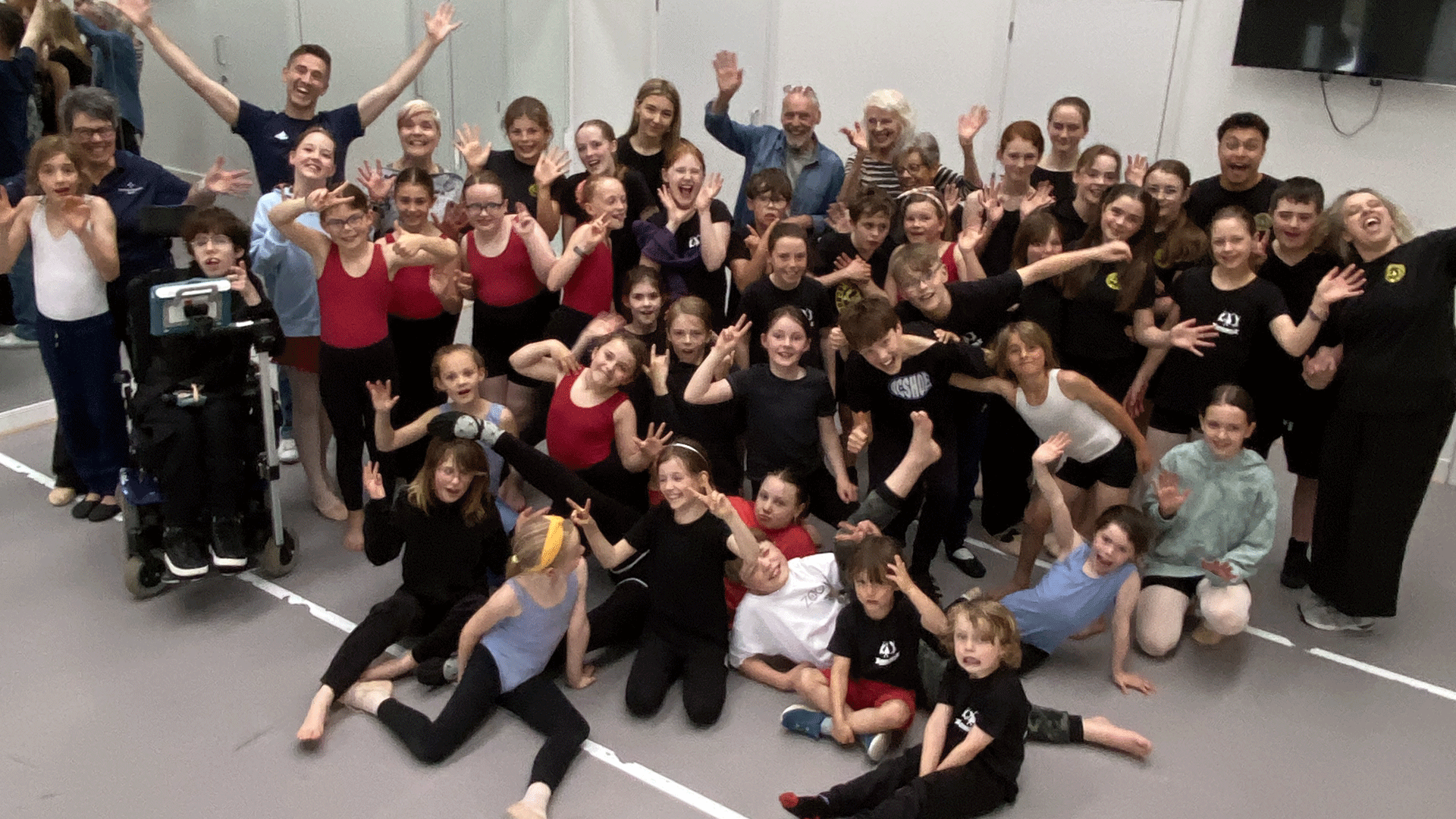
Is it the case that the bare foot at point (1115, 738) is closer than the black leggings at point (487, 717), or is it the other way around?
the black leggings at point (487, 717)

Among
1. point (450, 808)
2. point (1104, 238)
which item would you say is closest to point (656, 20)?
point (1104, 238)

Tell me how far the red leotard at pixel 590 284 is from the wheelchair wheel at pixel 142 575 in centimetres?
164

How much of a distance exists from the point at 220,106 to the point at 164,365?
1.32m

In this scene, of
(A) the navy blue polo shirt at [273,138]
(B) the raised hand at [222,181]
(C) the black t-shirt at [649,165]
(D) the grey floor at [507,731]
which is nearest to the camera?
(D) the grey floor at [507,731]

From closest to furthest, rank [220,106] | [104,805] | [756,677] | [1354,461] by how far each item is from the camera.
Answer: [104,805], [756,677], [1354,461], [220,106]

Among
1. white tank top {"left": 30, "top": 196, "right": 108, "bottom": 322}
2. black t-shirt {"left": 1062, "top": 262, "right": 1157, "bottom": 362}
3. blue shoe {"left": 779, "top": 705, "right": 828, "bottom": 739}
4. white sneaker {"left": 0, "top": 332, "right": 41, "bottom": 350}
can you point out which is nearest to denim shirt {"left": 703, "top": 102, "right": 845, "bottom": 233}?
black t-shirt {"left": 1062, "top": 262, "right": 1157, "bottom": 362}

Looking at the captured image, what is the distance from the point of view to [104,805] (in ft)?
8.91

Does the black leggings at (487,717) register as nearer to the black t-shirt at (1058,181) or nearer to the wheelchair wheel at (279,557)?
the wheelchair wheel at (279,557)

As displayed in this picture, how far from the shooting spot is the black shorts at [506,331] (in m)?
4.07

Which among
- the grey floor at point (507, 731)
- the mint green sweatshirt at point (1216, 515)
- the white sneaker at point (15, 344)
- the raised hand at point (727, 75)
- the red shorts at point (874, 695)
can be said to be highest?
the raised hand at point (727, 75)

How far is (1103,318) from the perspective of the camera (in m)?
3.85

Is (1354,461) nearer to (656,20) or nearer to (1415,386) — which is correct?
(1415,386)

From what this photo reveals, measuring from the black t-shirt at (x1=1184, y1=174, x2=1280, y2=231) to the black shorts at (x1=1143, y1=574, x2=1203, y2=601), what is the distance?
1365 mm

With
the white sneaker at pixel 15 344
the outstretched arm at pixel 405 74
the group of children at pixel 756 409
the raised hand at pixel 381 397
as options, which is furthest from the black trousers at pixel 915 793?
the white sneaker at pixel 15 344
